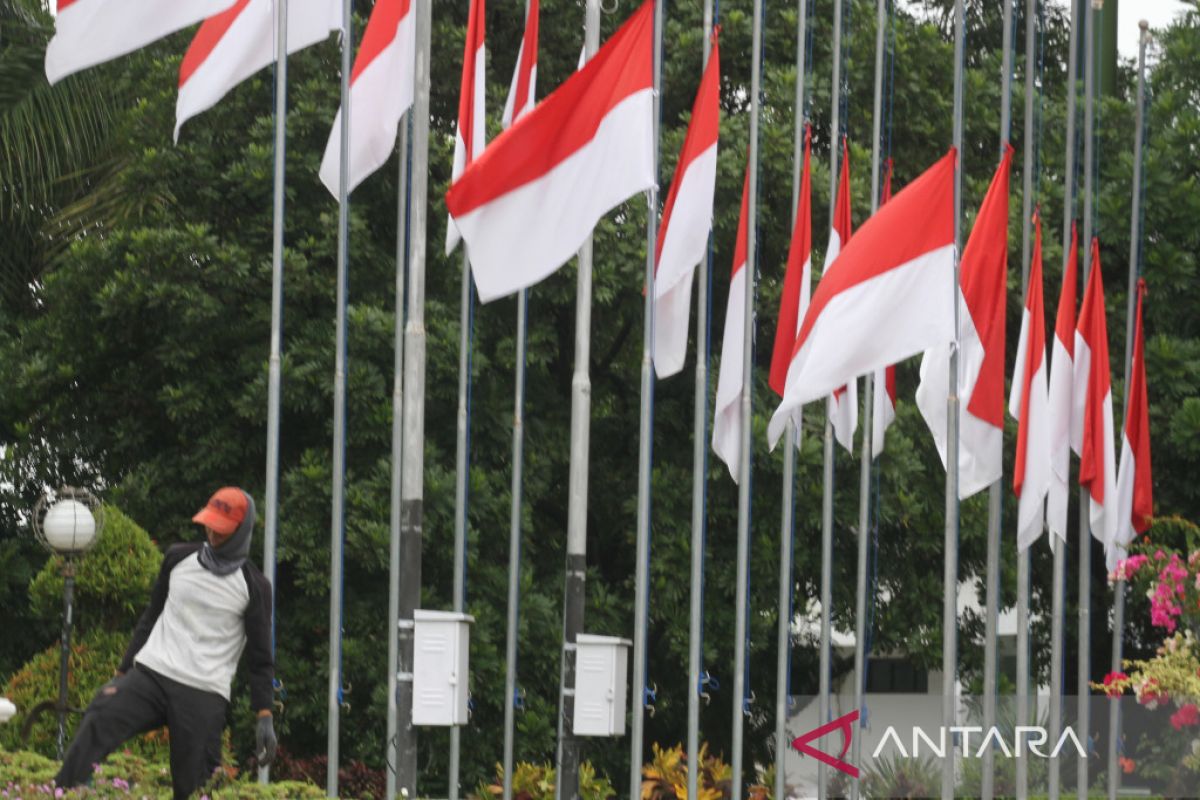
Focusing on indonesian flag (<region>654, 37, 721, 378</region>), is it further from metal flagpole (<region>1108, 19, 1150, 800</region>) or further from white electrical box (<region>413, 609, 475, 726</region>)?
metal flagpole (<region>1108, 19, 1150, 800</region>)

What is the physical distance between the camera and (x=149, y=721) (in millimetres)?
8789

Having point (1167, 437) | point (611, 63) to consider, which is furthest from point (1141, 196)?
point (611, 63)

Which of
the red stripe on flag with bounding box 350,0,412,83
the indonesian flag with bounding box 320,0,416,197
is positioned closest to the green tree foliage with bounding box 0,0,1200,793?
the indonesian flag with bounding box 320,0,416,197

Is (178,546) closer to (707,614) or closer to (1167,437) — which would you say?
(707,614)

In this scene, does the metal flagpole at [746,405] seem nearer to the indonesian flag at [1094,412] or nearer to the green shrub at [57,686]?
the indonesian flag at [1094,412]

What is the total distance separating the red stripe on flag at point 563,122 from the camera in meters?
11.3

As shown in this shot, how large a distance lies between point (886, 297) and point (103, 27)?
170 inches

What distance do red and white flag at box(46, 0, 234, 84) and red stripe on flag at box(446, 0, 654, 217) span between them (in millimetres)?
1845

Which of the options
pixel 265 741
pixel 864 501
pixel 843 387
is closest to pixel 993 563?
pixel 843 387

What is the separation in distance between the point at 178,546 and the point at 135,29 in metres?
4.03

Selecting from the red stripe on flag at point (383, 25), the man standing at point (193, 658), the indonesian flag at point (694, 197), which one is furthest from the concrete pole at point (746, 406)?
the man standing at point (193, 658)

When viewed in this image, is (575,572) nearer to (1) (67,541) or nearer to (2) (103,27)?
(1) (67,541)

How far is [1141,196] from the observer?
21828 millimetres

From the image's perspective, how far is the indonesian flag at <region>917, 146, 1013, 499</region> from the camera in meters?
13.9
